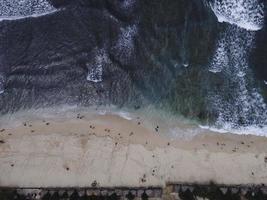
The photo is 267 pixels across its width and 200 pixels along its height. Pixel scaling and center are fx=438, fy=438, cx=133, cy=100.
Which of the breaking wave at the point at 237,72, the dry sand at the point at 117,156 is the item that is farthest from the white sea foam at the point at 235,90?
the dry sand at the point at 117,156

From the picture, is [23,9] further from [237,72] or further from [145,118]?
[237,72]

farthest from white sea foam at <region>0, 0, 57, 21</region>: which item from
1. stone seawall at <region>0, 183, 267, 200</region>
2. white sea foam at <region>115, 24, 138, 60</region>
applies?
stone seawall at <region>0, 183, 267, 200</region>

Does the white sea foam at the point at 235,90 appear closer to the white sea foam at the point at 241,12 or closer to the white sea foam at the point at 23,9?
the white sea foam at the point at 241,12

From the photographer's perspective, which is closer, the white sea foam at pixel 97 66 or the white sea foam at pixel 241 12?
the white sea foam at pixel 97 66

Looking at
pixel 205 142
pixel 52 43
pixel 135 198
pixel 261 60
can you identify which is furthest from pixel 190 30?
pixel 135 198

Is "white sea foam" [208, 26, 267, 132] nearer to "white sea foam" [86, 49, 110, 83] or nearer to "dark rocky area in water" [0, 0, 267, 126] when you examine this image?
"dark rocky area in water" [0, 0, 267, 126]

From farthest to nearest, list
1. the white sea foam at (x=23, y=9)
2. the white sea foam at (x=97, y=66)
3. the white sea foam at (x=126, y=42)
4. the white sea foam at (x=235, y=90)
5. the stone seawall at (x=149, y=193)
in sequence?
the white sea foam at (x=23, y=9) → the white sea foam at (x=126, y=42) → the white sea foam at (x=97, y=66) → the white sea foam at (x=235, y=90) → the stone seawall at (x=149, y=193)
